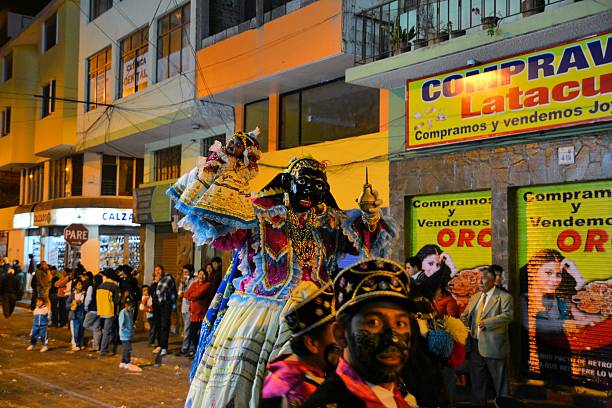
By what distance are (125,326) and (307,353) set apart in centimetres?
1092

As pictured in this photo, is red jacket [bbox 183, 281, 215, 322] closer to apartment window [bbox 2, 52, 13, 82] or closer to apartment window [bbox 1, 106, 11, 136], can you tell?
apartment window [bbox 1, 106, 11, 136]

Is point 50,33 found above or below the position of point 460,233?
above

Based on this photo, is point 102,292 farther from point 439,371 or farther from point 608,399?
point 439,371

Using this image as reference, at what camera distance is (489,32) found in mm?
9828

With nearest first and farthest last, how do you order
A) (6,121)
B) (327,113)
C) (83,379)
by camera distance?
(83,379) < (327,113) < (6,121)

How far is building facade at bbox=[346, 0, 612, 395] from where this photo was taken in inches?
367

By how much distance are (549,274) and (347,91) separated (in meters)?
5.81

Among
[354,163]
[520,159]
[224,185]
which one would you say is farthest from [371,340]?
[354,163]

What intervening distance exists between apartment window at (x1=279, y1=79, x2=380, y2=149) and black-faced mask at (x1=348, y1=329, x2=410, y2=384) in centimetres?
1095

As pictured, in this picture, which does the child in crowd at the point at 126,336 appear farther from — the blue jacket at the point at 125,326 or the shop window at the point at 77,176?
the shop window at the point at 77,176

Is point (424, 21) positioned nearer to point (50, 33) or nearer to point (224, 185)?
point (224, 185)

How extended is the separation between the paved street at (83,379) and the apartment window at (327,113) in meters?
5.30

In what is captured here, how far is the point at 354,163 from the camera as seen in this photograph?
43.6 feet

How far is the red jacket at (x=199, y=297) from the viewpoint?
43.5ft
